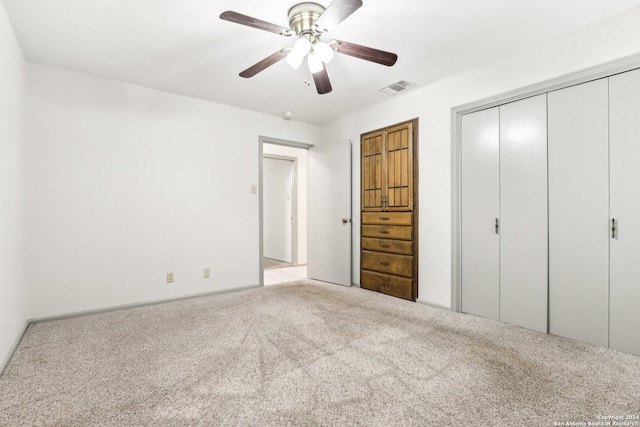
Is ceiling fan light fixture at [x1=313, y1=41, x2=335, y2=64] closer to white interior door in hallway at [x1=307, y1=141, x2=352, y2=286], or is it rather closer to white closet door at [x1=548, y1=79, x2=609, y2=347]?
white closet door at [x1=548, y1=79, x2=609, y2=347]

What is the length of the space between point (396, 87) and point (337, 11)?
196cm

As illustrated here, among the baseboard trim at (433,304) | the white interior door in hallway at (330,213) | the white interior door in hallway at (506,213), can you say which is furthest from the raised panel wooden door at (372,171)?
the baseboard trim at (433,304)

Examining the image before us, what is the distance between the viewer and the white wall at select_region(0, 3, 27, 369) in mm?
2098

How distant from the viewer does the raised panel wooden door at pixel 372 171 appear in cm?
410

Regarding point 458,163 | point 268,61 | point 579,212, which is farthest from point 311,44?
point 579,212

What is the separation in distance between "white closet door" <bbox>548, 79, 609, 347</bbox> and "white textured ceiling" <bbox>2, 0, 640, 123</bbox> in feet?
2.07

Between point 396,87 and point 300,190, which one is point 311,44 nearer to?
point 396,87

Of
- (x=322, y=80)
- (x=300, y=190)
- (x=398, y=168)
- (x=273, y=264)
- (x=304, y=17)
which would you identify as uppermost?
(x=304, y=17)

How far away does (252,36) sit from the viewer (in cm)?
254

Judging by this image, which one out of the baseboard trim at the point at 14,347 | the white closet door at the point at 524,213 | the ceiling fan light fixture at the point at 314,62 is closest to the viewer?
the baseboard trim at the point at 14,347

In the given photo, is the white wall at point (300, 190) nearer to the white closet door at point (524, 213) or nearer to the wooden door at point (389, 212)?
the wooden door at point (389, 212)

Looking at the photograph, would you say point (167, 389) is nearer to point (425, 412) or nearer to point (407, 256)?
point (425, 412)

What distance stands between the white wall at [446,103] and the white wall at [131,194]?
172 centimetres

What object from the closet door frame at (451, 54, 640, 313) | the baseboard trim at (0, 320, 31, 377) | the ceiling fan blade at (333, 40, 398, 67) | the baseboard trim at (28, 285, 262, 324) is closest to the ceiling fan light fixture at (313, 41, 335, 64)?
the ceiling fan blade at (333, 40, 398, 67)
